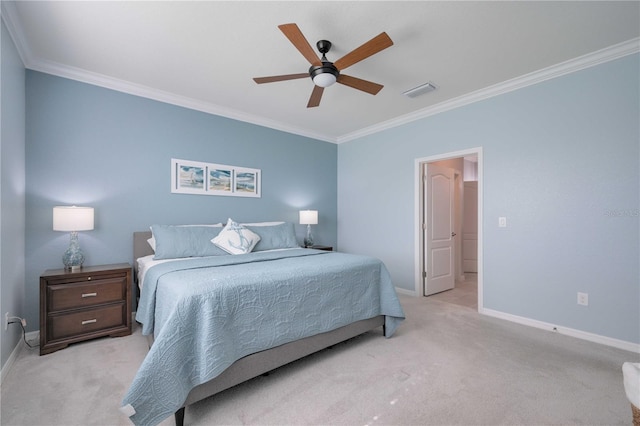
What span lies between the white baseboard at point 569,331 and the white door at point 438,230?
3.20 feet

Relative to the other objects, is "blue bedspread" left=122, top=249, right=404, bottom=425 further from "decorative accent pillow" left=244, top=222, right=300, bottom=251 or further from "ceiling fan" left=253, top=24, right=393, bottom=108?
"ceiling fan" left=253, top=24, right=393, bottom=108

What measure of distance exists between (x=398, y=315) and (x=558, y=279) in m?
1.73

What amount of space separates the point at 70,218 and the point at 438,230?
452 cm

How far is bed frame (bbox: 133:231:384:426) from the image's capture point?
5.46 ft

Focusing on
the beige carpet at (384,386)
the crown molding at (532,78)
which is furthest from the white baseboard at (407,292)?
the crown molding at (532,78)

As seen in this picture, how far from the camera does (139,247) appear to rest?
3262 millimetres

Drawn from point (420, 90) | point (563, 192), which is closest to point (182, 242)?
point (420, 90)

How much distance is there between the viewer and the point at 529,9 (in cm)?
208

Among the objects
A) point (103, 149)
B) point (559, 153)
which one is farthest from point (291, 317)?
point (559, 153)

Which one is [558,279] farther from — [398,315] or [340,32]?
[340,32]

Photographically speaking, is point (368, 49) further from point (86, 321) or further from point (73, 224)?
point (86, 321)

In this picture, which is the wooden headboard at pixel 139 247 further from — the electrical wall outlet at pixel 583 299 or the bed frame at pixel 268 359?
the electrical wall outlet at pixel 583 299

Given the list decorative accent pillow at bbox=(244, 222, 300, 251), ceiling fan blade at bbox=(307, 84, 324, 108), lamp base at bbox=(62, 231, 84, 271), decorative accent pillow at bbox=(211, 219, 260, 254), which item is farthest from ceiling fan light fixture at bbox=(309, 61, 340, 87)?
lamp base at bbox=(62, 231, 84, 271)

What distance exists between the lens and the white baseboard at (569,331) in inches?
98.3
